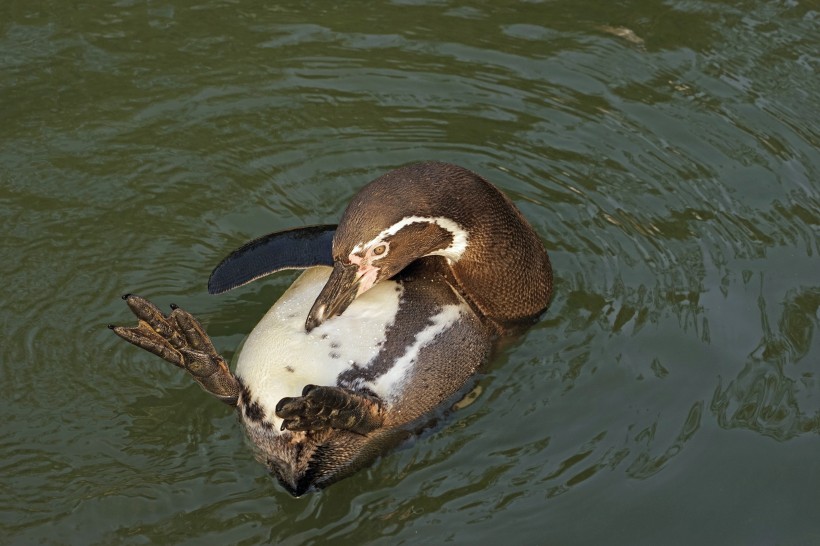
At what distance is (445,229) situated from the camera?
4.45m

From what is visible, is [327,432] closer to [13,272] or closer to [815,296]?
[13,272]

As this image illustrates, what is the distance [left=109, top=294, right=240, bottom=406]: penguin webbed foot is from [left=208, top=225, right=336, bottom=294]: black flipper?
0.43m

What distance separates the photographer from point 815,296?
203 inches

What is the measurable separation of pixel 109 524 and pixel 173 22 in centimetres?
370

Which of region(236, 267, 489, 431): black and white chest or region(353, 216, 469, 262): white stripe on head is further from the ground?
region(353, 216, 469, 262): white stripe on head

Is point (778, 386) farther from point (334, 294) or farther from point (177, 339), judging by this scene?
point (177, 339)

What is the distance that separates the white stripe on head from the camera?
428 centimetres

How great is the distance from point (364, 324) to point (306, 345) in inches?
9.3

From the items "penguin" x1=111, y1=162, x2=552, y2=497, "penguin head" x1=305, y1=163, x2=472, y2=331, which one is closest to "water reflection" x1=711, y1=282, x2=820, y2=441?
"penguin" x1=111, y1=162, x2=552, y2=497

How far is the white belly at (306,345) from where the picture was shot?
4.27 m

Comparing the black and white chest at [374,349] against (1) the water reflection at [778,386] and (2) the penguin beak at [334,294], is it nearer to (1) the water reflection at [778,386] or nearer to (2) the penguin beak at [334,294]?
(2) the penguin beak at [334,294]

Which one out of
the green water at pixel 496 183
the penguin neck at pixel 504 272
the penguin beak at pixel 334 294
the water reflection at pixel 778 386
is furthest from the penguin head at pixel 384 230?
the water reflection at pixel 778 386

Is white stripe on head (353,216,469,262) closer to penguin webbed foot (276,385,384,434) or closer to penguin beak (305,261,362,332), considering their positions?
penguin beak (305,261,362,332)

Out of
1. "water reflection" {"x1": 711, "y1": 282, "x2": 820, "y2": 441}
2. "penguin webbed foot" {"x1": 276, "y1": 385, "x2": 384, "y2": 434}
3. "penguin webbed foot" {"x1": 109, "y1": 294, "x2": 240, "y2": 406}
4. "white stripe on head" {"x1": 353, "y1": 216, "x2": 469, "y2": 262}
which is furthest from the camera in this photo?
"water reflection" {"x1": 711, "y1": 282, "x2": 820, "y2": 441}
